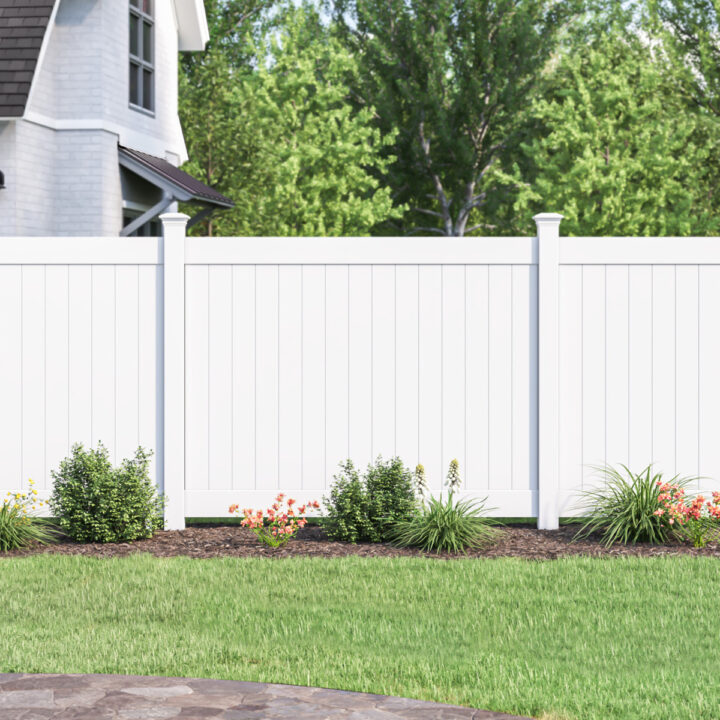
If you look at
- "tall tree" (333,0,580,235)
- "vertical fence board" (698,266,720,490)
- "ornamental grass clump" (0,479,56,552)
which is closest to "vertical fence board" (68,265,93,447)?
"ornamental grass clump" (0,479,56,552)

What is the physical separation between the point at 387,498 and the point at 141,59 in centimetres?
1096

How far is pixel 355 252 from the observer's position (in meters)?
7.76

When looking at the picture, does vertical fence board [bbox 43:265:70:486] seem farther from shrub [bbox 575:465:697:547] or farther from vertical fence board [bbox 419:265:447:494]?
shrub [bbox 575:465:697:547]

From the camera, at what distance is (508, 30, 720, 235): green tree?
26.3 m

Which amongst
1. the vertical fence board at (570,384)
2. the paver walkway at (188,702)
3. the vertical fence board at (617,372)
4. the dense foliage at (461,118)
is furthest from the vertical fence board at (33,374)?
the dense foliage at (461,118)

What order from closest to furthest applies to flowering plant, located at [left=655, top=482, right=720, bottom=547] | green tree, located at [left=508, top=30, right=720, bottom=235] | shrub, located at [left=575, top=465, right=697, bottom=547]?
1. flowering plant, located at [left=655, top=482, right=720, bottom=547]
2. shrub, located at [left=575, top=465, right=697, bottom=547]
3. green tree, located at [left=508, top=30, right=720, bottom=235]

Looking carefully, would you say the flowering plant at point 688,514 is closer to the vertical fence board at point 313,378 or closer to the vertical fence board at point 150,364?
the vertical fence board at point 313,378

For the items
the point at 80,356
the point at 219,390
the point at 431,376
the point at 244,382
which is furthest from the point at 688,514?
the point at 80,356

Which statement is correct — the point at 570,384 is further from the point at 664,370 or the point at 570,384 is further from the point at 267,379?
the point at 267,379

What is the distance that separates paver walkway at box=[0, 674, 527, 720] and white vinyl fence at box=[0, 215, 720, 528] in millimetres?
3380

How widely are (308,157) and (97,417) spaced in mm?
20274

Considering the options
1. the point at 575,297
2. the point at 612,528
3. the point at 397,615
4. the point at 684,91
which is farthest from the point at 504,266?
the point at 684,91

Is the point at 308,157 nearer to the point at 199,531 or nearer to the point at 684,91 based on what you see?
the point at 684,91

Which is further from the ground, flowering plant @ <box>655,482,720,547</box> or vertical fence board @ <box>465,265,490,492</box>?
vertical fence board @ <box>465,265,490,492</box>
